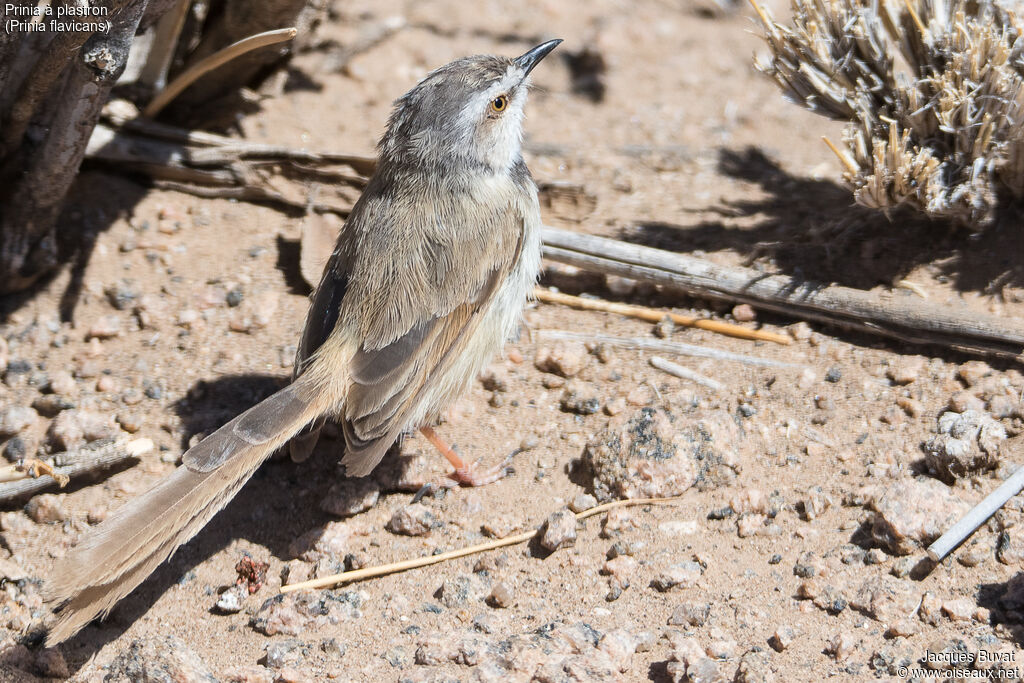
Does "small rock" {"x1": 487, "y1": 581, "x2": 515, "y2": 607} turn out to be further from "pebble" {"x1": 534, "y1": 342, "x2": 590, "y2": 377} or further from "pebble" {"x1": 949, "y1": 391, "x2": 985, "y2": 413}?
"pebble" {"x1": 949, "y1": 391, "x2": 985, "y2": 413}

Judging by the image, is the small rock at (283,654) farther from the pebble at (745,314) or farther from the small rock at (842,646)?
the pebble at (745,314)

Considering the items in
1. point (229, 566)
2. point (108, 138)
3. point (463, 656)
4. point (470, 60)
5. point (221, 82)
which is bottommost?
point (229, 566)

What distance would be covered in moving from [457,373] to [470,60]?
175 centimetres

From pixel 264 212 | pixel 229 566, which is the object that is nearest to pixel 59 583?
pixel 229 566

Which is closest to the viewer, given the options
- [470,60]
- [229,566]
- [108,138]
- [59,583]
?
[59,583]

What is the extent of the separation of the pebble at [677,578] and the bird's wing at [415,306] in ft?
4.32

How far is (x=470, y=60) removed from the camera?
508cm

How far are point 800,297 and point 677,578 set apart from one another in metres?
1.85

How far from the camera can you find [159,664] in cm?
351

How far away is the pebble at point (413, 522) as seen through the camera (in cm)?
443

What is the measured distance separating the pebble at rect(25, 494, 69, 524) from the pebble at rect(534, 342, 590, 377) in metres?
2.49

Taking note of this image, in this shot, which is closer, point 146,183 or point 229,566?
point 229,566

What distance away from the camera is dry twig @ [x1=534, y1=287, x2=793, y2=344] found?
16.7 feet

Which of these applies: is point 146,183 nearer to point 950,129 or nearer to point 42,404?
point 42,404
